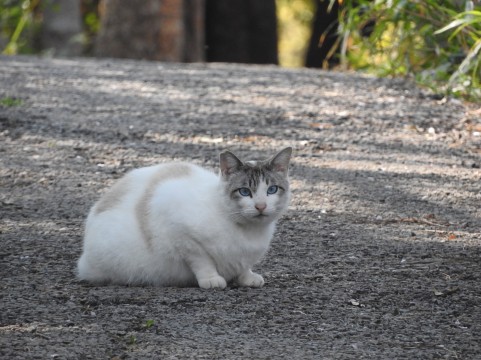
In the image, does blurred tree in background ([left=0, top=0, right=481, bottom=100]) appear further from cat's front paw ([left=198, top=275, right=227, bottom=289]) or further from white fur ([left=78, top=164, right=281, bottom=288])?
cat's front paw ([left=198, top=275, right=227, bottom=289])

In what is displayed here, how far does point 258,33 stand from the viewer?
14.1m

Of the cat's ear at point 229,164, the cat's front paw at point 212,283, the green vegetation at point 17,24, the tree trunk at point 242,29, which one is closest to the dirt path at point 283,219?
the cat's front paw at point 212,283

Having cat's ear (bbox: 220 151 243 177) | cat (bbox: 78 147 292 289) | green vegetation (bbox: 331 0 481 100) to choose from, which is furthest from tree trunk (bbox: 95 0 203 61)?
cat's ear (bbox: 220 151 243 177)

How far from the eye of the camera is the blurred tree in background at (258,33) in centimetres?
799

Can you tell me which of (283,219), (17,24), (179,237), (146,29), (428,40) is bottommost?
(283,219)

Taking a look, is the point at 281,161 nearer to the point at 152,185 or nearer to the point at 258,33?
the point at 152,185

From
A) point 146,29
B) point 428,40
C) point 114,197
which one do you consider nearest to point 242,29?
point 146,29

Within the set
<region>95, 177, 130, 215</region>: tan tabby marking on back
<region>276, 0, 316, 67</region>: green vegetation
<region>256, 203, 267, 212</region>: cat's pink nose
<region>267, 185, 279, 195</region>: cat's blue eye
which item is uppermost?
<region>267, 185, 279, 195</region>: cat's blue eye

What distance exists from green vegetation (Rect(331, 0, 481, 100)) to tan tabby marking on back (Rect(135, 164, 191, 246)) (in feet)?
11.7

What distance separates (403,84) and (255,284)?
16.5 ft

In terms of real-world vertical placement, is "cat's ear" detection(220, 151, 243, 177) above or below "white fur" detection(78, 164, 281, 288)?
above

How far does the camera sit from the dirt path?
3453mm

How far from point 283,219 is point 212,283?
1368 millimetres

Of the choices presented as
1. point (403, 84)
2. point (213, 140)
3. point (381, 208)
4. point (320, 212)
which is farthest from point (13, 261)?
point (403, 84)
